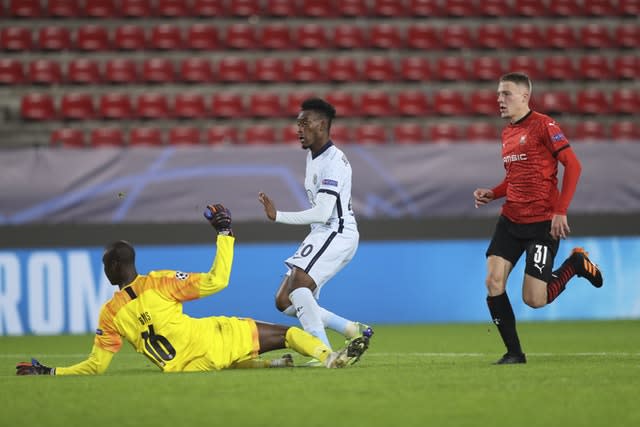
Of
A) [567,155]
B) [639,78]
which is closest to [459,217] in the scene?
[567,155]

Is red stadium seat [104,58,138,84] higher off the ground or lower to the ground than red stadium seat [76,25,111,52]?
lower

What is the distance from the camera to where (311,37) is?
1953 centimetres

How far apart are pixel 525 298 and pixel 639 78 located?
13.1 meters

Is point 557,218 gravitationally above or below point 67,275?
above

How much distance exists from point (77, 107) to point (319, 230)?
10.9 m

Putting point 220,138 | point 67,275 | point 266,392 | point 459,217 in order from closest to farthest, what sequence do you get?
point 266,392 < point 67,275 < point 459,217 < point 220,138

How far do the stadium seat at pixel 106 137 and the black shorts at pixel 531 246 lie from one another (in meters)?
10.2

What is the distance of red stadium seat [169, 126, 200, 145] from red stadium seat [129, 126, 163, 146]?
216 mm

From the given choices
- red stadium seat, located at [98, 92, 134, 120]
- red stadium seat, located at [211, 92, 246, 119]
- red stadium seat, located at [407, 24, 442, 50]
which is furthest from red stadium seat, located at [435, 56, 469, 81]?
red stadium seat, located at [98, 92, 134, 120]

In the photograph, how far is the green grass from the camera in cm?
507

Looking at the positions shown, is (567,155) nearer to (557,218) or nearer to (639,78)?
(557,218)

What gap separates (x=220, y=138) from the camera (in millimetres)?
16953

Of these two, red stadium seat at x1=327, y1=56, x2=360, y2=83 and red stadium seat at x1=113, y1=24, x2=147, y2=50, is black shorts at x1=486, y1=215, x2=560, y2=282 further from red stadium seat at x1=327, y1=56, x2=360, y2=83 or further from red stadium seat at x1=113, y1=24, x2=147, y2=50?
red stadium seat at x1=113, y1=24, x2=147, y2=50

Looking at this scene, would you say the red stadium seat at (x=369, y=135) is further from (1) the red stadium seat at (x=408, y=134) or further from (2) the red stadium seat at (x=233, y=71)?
(2) the red stadium seat at (x=233, y=71)
